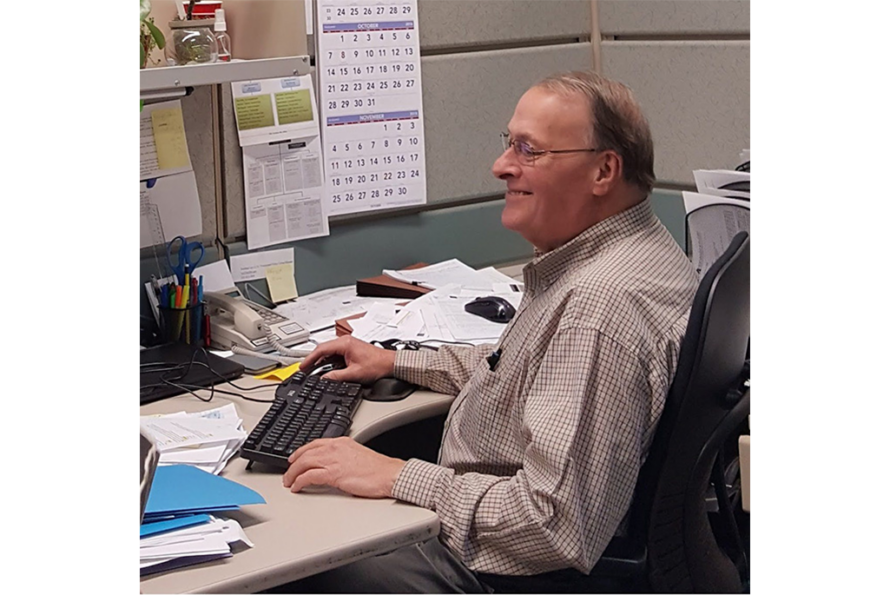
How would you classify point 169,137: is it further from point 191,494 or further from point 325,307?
point 191,494

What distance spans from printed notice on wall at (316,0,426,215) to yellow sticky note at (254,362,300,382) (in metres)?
0.54

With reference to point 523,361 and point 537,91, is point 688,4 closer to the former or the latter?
point 537,91

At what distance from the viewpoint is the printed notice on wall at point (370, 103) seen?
2189 millimetres

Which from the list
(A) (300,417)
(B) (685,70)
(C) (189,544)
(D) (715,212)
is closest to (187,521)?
(C) (189,544)

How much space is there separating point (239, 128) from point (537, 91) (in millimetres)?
797

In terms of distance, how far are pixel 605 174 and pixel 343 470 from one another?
1.78 ft

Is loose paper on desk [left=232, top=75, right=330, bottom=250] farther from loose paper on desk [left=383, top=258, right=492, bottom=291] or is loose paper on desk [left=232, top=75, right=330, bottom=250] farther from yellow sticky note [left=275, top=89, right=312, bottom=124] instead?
loose paper on desk [left=383, top=258, right=492, bottom=291]

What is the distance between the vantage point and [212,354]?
71.7 inches

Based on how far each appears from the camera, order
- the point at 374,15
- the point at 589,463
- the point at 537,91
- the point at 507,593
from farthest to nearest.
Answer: the point at 374,15 → the point at 537,91 → the point at 507,593 → the point at 589,463

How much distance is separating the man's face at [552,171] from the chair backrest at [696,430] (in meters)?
0.23

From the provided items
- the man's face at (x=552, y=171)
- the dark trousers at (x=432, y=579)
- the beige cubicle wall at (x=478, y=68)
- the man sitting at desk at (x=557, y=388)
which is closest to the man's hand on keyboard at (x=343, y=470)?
the man sitting at desk at (x=557, y=388)

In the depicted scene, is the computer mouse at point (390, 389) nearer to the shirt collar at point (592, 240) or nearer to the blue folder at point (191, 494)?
the shirt collar at point (592, 240)

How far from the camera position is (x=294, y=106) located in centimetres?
214

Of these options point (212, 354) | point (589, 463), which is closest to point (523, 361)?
point (589, 463)
